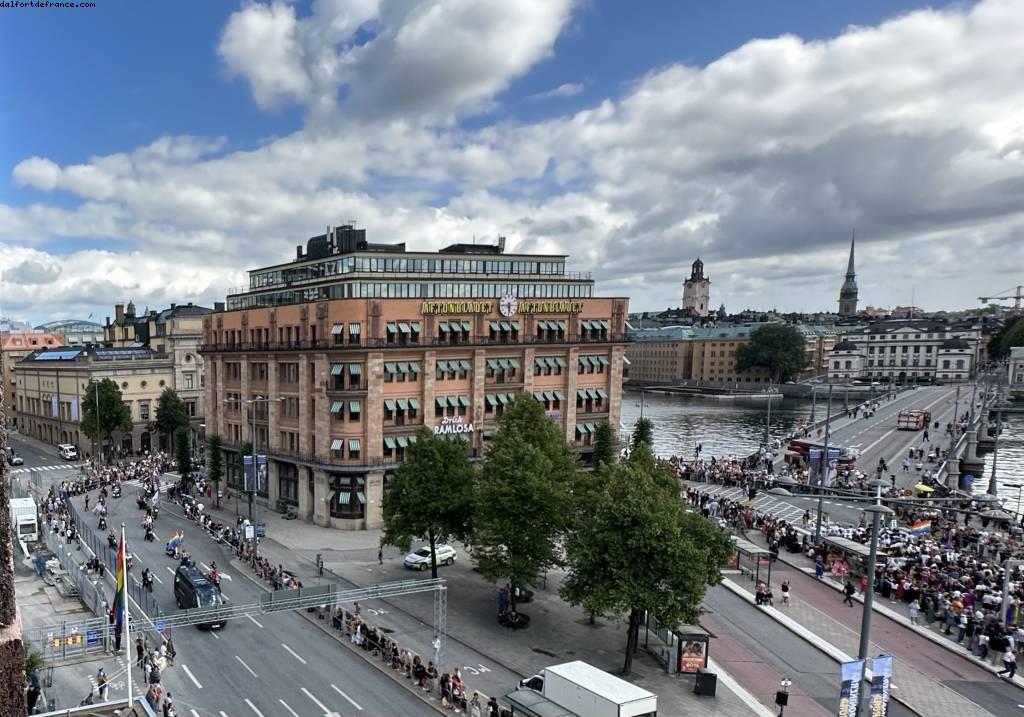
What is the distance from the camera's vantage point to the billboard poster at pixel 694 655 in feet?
109

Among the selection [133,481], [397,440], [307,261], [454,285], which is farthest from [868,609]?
[133,481]

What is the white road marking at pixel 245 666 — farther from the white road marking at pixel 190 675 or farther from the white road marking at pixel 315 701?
the white road marking at pixel 315 701

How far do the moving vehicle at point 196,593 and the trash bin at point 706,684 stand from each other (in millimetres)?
25208

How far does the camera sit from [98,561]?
48469 mm

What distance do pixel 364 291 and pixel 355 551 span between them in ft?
82.2

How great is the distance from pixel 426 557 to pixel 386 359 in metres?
19.5

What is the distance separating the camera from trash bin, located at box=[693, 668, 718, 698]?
104 ft

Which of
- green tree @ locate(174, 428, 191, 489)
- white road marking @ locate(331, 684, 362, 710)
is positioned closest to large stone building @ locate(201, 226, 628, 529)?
green tree @ locate(174, 428, 191, 489)

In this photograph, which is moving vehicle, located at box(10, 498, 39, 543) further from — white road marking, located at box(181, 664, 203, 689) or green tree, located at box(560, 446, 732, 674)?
green tree, located at box(560, 446, 732, 674)

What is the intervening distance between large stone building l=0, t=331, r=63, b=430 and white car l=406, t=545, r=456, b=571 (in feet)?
354

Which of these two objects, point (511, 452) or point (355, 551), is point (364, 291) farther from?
point (511, 452)

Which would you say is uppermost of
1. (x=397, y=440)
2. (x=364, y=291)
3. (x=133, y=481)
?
(x=364, y=291)

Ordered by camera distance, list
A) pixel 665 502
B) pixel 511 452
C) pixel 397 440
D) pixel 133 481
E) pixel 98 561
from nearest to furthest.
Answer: pixel 665 502 → pixel 511 452 → pixel 98 561 → pixel 397 440 → pixel 133 481

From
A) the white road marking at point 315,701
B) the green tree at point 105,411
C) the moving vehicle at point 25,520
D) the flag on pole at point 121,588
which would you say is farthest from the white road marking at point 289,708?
the green tree at point 105,411
